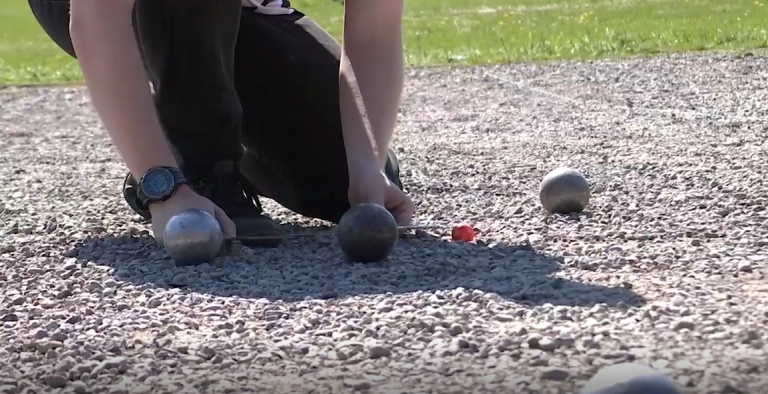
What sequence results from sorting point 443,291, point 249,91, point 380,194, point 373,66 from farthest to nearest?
A: point 249,91 < point 373,66 < point 380,194 < point 443,291

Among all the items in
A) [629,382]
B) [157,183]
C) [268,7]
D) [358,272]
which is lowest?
[358,272]

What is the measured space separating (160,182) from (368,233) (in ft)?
1.60

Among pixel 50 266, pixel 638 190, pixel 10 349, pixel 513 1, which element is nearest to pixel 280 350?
pixel 10 349

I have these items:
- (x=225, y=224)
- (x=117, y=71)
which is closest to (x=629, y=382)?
(x=225, y=224)

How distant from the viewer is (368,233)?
2525 mm

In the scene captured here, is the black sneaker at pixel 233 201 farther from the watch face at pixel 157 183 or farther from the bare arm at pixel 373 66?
the bare arm at pixel 373 66

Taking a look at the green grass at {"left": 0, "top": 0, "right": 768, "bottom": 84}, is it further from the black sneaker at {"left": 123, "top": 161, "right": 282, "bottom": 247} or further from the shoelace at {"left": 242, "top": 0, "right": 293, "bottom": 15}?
the black sneaker at {"left": 123, "top": 161, "right": 282, "bottom": 247}

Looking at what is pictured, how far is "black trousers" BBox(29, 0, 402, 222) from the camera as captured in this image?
294 cm

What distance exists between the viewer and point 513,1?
18484 mm

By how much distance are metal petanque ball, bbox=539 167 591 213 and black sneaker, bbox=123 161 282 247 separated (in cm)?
75

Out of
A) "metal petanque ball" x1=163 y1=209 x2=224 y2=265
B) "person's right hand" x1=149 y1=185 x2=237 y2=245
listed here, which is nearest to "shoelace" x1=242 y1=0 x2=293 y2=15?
"person's right hand" x1=149 y1=185 x2=237 y2=245

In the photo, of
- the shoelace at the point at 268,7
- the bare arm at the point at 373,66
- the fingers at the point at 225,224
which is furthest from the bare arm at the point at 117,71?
the shoelace at the point at 268,7

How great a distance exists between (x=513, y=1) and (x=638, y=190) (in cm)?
1541

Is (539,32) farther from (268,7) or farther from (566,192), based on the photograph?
(566,192)
